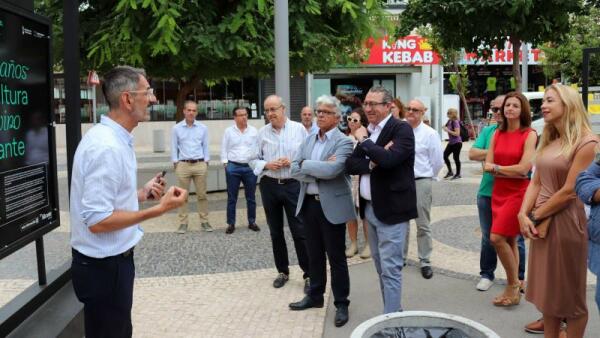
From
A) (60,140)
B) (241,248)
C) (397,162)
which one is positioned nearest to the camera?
(397,162)

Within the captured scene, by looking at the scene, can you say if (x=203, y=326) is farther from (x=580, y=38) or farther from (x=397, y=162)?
(x=580, y=38)

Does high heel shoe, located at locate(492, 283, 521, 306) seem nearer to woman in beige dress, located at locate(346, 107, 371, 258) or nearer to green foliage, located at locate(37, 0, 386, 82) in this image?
woman in beige dress, located at locate(346, 107, 371, 258)

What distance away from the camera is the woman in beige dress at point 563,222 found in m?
3.87

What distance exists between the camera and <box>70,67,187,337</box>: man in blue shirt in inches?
111

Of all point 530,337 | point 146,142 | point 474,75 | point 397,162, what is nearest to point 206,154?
point 397,162

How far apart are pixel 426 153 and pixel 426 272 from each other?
4.25 ft

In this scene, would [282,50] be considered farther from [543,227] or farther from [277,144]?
[543,227]

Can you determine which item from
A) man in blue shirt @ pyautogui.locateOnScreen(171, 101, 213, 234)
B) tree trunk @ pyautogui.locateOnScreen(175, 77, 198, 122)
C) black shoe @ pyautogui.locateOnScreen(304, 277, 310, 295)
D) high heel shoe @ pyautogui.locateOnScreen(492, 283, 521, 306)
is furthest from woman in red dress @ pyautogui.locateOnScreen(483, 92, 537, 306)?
tree trunk @ pyautogui.locateOnScreen(175, 77, 198, 122)

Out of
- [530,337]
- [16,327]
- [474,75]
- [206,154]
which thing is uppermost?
[474,75]

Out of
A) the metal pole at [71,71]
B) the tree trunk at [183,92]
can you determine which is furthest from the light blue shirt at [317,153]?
the tree trunk at [183,92]

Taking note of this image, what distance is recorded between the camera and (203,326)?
4.85m

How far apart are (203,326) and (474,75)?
29.1m

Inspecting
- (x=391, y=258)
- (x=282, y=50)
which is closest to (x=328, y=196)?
(x=391, y=258)

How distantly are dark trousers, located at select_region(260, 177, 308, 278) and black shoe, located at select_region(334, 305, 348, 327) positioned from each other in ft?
3.00
